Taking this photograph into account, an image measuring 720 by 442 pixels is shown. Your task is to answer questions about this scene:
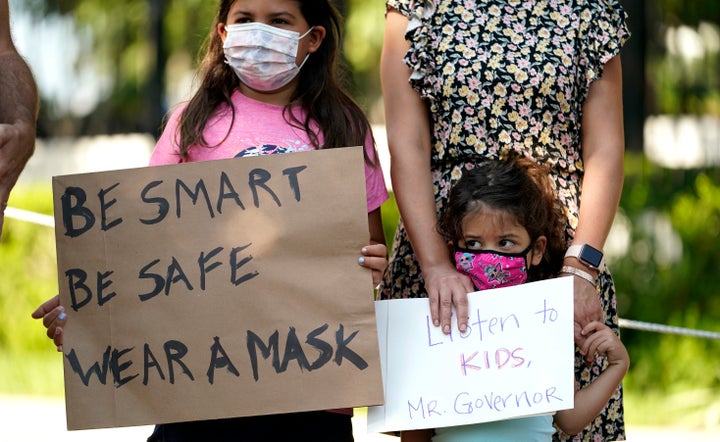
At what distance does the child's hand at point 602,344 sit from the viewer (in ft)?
9.89

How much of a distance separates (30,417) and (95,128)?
9.04m

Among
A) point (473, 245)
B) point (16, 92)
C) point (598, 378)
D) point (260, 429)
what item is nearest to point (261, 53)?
point (16, 92)

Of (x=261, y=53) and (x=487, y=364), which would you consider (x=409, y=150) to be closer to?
(x=261, y=53)

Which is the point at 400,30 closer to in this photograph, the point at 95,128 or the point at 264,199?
the point at 264,199

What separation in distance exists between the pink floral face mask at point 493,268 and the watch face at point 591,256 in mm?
159

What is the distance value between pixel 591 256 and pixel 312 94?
3.05 ft

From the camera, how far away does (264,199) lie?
9.67 feet

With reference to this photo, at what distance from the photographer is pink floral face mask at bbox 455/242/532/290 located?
3047 millimetres

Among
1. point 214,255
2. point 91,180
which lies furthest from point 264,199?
point 91,180

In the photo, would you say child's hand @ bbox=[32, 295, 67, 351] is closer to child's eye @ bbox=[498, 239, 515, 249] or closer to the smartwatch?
child's eye @ bbox=[498, 239, 515, 249]

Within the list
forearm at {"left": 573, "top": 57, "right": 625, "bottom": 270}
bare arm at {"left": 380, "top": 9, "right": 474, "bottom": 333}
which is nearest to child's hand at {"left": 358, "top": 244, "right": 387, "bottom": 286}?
bare arm at {"left": 380, "top": 9, "right": 474, "bottom": 333}

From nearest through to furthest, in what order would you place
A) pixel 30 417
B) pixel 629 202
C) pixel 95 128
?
1. pixel 30 417
2. pixel 629 202
3. pixel 95 128

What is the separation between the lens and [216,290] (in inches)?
116

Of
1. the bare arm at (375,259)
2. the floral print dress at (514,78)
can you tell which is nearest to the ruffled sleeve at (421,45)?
the floral print dress at (514,78)
